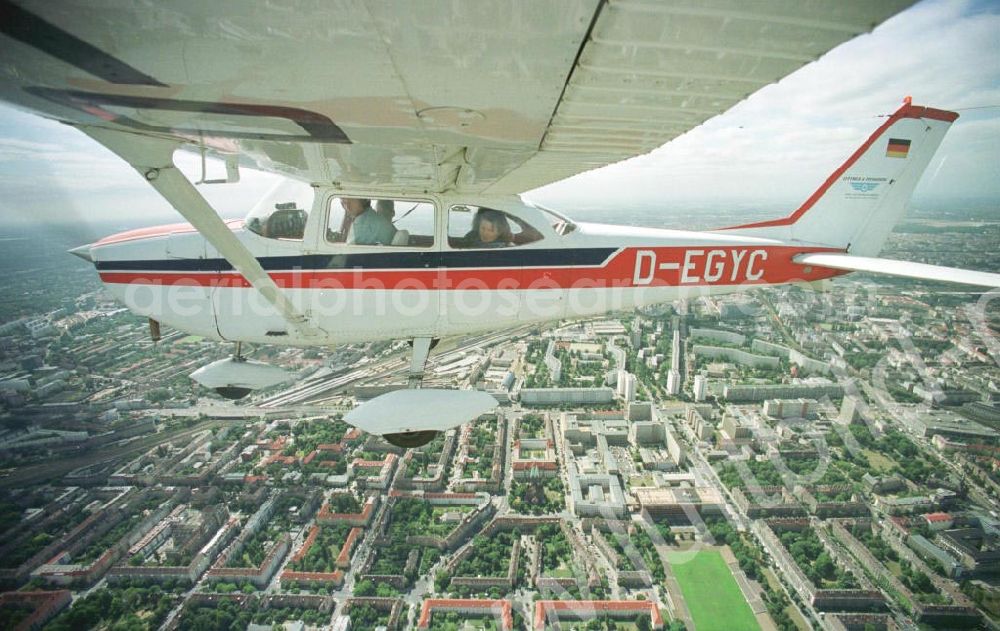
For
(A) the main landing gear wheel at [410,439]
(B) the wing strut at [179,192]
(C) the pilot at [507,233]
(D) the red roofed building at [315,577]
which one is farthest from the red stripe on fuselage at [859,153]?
(D) the red roofed building at [315,577]

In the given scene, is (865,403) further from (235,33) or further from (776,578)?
(235,33)

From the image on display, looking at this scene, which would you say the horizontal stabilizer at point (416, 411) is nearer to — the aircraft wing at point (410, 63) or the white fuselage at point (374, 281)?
the white fuselage at point (374, 281)

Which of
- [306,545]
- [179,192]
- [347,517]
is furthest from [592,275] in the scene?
[306,545]

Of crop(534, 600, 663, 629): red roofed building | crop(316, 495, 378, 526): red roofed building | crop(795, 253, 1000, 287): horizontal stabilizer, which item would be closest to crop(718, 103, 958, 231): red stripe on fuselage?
crop(795, 253, 1000, 287): horizontal stabilizer

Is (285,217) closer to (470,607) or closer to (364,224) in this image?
(364,224)

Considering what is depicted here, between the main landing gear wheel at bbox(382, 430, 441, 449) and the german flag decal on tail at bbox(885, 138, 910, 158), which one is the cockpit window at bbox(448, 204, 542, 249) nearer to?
the main landing gear wheel at bbox(382, 430, 441, 449)
